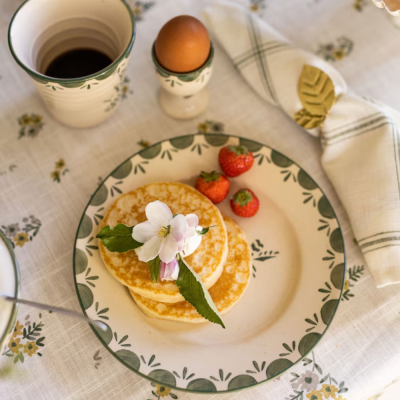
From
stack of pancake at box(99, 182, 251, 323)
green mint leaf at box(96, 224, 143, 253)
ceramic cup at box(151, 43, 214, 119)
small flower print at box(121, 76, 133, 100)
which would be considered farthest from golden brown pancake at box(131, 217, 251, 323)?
small flower print at box(121, 76, 133, 100)

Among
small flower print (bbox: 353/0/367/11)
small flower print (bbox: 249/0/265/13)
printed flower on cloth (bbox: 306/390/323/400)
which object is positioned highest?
small flower print (bbox: 353/0/367/11)

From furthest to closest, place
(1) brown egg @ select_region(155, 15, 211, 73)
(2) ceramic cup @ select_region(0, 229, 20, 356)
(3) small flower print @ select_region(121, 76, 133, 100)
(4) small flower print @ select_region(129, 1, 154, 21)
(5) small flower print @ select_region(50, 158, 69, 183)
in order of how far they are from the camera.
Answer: (4) small flower print @ select_region(129, 1, 154, 21)
(3) small flower print @ select_region(121, 76, 133, 100)
(5) small flower print @ select_region(50, 158, 69, 183)
(1) brown egg @ select_region(155, 15, 211, 73)
(2) ceramic cup @ select_region(0, 229, 20, 356)

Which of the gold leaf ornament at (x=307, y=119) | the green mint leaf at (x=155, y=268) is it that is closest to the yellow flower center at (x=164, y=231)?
the green mint leaf at (x=155, y=268)

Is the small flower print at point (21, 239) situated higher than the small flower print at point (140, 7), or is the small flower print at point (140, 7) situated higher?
the small flower print at point (140, 7)

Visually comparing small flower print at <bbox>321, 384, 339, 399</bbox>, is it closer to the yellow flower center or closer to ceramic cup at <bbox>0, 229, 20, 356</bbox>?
the yellow flower center

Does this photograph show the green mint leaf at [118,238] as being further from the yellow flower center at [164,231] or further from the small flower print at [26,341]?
the small flower print at [26,341]

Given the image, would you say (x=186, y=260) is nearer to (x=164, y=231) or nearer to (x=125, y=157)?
(x=164, y=231)
